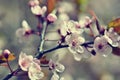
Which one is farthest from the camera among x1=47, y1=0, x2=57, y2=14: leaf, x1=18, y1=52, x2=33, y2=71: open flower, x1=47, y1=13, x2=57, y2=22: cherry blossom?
x1=47, y1=0, x2=57, y2=14: leaf

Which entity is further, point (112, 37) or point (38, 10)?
point (38, 10)

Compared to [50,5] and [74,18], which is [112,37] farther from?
[74,18]

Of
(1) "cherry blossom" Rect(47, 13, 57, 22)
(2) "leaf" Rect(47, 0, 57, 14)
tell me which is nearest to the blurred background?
(2) "leaf" Rect(47, 0, 57, 14)

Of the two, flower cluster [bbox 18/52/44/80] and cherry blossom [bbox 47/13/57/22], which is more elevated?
cherry blossom [bbox 47/13/57/22]

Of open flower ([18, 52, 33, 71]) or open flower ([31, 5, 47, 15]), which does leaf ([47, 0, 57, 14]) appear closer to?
open flower ([31, 5, 47, 15])

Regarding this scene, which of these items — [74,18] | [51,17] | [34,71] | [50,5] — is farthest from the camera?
[74,18]

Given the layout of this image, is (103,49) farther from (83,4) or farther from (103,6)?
(103,6)

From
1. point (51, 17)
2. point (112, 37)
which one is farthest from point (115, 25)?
point (51, 17)

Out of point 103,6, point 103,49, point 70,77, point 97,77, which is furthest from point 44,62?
point 103,6
